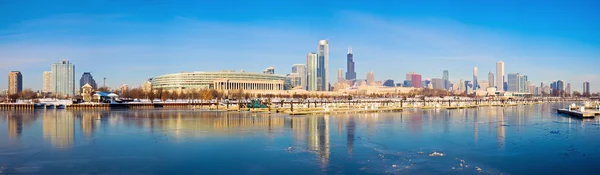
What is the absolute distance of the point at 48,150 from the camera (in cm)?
1628

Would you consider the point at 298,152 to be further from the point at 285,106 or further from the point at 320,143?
the point at 285,106

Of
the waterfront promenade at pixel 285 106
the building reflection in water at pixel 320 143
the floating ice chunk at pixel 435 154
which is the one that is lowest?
the floating ice chunk at pixel 435 154

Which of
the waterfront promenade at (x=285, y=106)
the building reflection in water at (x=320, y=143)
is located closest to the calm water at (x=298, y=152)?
the building reflection in water at (x=320, y=143)

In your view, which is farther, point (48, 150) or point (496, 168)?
point (48, 150)

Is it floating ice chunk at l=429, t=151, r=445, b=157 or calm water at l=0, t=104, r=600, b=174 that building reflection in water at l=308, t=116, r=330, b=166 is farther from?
floating ice chunk at l=429, t=151, r=445, b=157

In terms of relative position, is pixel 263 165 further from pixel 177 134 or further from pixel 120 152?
pixel 177 134

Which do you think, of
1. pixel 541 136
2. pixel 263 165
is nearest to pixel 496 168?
pixel 263 165

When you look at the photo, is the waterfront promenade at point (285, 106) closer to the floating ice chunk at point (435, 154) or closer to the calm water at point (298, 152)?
the calm water at point (298, 152)

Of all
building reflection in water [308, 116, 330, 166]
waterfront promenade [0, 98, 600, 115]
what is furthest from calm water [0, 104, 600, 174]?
waterfront promenade [0, 98, 600, 115]

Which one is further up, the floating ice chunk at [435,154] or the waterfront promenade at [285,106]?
the waterfront promenade at [285,106]

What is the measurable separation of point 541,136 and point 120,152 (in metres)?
16.7

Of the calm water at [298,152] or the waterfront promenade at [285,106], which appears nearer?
the calm water at [298,152]

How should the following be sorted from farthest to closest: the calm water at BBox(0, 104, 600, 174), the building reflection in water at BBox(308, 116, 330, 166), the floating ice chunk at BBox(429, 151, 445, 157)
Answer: the floating ice chunk at BBox(429, 151, 445, 157), the building reflection in water at BBox(308, 116, 330, 166), the calm water at BBox(0, 104, 600, 174)

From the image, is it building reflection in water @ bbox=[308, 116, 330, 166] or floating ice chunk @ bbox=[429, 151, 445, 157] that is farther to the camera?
floating ice chunk @ bbox=[429, 151, 445, 157]
